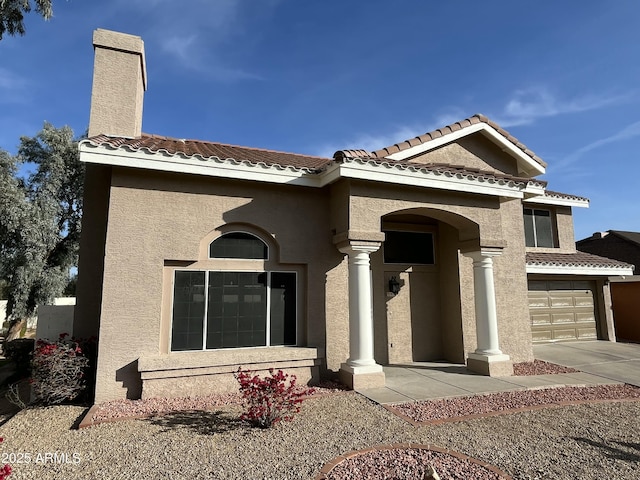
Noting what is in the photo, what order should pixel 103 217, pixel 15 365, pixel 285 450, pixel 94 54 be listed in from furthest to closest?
pixel 15 365, pixel 94 54, pixel 103 217, pixel 285 450

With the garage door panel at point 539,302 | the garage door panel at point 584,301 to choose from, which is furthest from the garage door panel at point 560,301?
the garage door panel at point 584,301

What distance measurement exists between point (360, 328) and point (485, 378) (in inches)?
136

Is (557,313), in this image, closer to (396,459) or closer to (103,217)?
(396,459)

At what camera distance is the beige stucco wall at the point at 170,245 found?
7.73m

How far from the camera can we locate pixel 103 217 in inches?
361

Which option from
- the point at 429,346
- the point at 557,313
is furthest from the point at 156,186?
the point at 557,313

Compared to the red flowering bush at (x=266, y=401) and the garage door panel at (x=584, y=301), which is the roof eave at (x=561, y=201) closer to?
the garage door panel at (x=584, y=301)

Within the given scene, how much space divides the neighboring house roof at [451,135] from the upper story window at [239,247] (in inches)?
118

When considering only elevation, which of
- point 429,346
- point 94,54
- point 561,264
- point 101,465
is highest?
point 94,54

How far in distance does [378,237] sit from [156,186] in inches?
194

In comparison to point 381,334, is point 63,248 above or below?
above

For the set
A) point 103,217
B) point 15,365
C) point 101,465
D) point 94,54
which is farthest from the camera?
point 15,365

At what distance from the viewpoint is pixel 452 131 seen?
11422 mm

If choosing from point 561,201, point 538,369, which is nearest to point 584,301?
point 561,201
